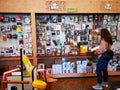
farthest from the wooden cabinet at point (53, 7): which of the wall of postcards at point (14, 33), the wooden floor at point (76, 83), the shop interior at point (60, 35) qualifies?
the wooden floor at point (76, 83)

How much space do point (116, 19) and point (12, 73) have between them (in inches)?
150

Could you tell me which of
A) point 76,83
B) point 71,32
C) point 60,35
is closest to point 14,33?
point 60,35

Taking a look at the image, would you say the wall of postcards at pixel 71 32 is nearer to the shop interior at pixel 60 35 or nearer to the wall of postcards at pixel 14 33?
the shop interior at pixel 60 35

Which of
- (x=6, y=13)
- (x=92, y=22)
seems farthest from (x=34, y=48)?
(x=92, y=22)

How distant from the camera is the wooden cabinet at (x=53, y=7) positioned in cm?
420

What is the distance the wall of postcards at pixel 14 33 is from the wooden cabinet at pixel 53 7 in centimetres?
29

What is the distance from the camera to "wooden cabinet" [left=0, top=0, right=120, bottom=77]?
13.8ft

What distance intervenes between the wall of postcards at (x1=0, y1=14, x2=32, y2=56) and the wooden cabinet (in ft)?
0.95

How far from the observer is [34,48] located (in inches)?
172

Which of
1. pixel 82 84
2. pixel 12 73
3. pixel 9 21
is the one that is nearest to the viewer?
pixel 12 73

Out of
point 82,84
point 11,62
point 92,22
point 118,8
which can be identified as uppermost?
point 118,8

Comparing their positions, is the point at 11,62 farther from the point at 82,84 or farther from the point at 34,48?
the point at 82,84

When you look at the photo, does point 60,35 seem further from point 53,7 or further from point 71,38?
point 53,7

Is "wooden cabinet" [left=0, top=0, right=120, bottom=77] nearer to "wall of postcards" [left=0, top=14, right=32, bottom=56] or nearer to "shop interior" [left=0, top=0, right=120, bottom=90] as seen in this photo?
"shop interior" [left=0, top=0, right=120, bottom=90]
